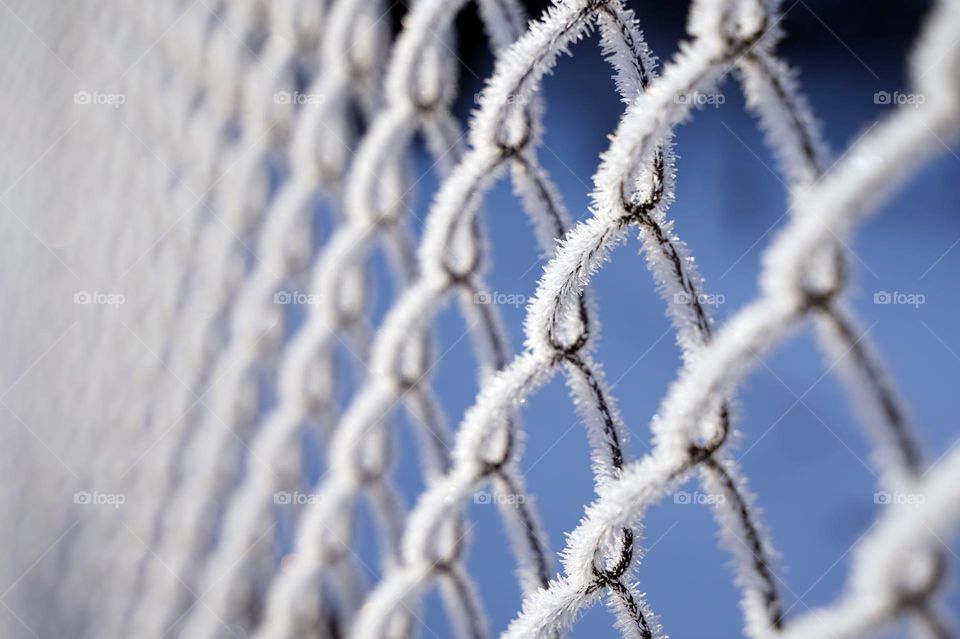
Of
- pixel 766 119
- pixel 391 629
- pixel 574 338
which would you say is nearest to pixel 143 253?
pixel 391 629

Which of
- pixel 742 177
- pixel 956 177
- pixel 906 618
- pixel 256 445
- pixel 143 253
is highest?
pixel 742 177

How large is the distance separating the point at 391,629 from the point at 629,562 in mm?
235

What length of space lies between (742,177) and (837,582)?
1.39 metres

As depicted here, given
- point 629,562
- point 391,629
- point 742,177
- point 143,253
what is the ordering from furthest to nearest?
point 742,177, point 143,253, point 391,629, point 629,562

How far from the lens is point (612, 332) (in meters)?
2.24

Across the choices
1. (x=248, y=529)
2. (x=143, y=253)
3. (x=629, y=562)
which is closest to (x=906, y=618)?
(x=629, y=562)

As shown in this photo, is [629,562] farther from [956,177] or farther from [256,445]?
[956,177]

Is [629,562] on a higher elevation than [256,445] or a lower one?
lower

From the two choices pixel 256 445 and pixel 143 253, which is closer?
pixel 256 445

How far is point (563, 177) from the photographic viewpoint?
3.02 metres

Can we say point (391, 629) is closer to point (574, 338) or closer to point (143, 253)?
point (574, 338)

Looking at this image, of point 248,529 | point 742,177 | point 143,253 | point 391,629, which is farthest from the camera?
point 742,177

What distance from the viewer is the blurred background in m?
0.89

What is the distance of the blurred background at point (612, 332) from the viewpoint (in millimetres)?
887
